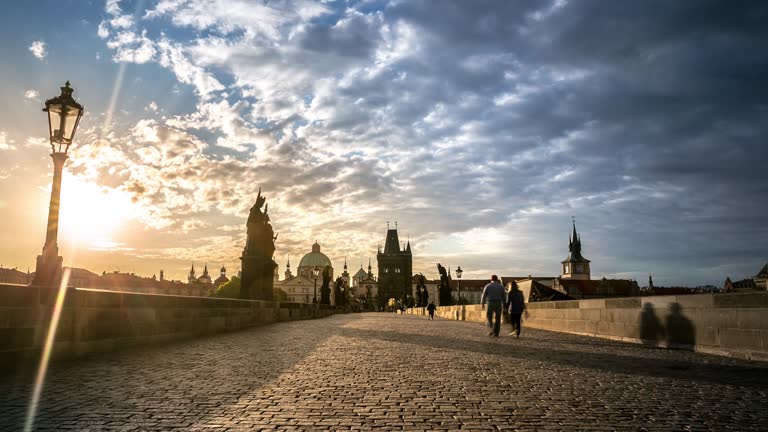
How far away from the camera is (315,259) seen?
186250mm

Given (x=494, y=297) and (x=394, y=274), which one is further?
(x=394, y=274)

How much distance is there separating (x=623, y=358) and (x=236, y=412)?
679 cm

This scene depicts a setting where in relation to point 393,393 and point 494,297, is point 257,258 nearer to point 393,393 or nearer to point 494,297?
point 494,297

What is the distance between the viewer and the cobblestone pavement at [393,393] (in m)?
4.25

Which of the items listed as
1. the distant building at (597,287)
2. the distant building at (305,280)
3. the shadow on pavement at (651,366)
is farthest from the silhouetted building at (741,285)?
the shadow on pavement at (651,366)

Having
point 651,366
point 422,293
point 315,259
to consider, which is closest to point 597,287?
point 315,259

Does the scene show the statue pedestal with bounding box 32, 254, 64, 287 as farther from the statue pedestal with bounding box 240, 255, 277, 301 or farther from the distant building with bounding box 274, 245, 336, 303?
the distant building with bounding box 274, 245, 336, 303

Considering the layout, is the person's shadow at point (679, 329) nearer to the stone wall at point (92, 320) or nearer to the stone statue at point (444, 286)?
the stone wall at point (92, 320)

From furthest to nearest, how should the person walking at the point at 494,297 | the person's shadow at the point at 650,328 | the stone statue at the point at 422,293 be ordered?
the stone statue at the point at 422,293, the person walking at the point at 494,297, the person's shadow at the point at 650,328

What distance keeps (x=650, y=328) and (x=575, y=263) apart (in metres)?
189

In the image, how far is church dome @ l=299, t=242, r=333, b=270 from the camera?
7303 inches

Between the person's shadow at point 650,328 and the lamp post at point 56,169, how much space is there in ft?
36.4

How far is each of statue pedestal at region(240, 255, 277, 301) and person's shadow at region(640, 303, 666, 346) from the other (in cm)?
1941

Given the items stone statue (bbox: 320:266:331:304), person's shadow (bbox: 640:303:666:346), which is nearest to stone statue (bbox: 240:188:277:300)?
person's shadow (bbox: 640:303:666:346)
